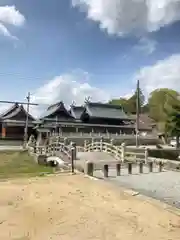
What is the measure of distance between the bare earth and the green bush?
22.3 metres

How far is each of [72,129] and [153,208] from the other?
37.4 m

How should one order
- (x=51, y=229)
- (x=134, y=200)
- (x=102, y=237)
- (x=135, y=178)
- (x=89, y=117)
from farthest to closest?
(x=89, y=117), (x=135, y=178), (x=134, y=200), (x=51, y=229), (x=102, y=237)

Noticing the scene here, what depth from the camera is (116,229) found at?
5723 mm

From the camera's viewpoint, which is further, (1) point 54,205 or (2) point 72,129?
(2) point 72,129

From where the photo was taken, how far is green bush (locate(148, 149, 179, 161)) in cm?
3066

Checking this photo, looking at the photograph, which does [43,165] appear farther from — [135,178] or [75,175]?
[135,178]

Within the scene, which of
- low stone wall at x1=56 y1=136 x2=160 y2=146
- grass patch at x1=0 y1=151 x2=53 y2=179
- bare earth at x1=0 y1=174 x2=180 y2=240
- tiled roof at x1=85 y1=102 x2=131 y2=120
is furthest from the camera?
tiled roof at x1=85 y1=102 x2=131 y2=120

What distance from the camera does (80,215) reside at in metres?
6.59

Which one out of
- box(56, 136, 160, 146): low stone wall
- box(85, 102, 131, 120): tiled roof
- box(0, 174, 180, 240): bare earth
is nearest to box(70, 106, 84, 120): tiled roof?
box(85, 102, 131, 120): tiled roof

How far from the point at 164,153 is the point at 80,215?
27215 millimetres

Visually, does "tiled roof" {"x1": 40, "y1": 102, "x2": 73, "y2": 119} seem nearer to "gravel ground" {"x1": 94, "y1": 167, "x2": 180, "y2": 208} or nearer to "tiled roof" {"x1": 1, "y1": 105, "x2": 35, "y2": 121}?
"tiled roof" {"x1": 1, "y1": 105, "x2": 35, "y2": 121}

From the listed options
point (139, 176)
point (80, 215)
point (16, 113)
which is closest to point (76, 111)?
point (16, 113)

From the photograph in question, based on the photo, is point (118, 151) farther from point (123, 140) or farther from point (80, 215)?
point (123, 140)

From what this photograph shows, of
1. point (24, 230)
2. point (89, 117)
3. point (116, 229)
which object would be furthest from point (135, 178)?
point (89, 117)
